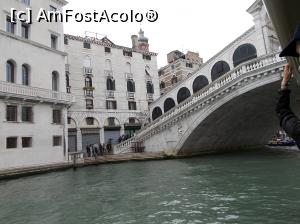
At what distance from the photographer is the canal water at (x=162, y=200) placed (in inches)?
237

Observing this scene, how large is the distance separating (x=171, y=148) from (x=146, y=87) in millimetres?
11660

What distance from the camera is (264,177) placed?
10328mm

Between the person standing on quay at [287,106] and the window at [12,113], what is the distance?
673 inches

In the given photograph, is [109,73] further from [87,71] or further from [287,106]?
[287,106]

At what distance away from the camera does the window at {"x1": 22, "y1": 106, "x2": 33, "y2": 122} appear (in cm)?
1727

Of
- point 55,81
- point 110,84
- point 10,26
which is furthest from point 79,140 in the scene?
point 10,26

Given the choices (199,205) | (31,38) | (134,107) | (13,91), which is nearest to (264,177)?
(199,205)

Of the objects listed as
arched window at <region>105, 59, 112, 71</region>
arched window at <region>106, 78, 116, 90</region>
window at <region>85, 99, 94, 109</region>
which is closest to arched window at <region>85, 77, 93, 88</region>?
window at <region>85, 99, 94, 109</region>

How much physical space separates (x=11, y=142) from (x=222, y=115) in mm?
12704

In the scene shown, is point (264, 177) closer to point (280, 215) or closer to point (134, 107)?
point (280, 215)

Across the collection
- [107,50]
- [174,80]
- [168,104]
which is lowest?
[168,104]

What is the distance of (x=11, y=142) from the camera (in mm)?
16438

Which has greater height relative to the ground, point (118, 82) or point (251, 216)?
point (118, 82)

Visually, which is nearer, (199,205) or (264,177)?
(199,205)
